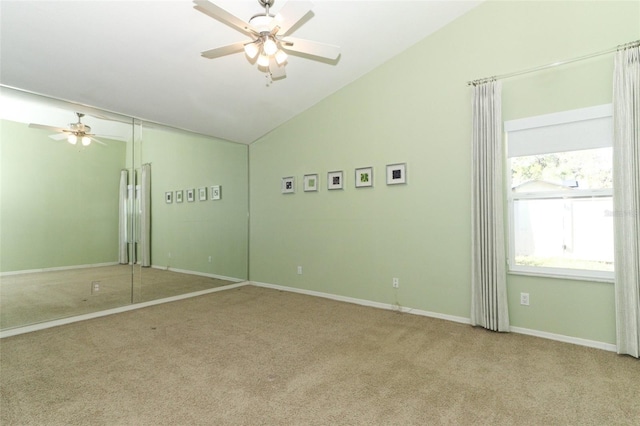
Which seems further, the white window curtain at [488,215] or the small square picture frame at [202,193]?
the small square picture frame at [202,193]

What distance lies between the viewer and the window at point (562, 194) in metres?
3.12

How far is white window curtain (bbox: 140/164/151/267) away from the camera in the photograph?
4.82 m

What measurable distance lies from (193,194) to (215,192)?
361 millimetres

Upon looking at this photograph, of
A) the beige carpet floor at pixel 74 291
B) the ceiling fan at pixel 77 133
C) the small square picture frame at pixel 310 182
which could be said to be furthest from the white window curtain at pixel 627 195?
the ceiling fan at pixel 77 133

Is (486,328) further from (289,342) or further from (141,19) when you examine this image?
(141,19)

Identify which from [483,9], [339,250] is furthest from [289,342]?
Result: [483,9]

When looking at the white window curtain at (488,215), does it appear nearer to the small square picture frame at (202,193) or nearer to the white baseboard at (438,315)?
the white baseboard at (438,315)

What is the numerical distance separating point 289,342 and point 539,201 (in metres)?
2.97

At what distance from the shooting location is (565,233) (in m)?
3.33

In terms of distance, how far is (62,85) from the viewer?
3.53 meters

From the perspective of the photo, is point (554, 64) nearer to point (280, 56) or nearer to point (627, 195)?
point (627, 195)

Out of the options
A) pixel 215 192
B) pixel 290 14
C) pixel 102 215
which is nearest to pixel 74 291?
pixel 102 215

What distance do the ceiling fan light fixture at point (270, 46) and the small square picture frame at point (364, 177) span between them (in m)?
2.25

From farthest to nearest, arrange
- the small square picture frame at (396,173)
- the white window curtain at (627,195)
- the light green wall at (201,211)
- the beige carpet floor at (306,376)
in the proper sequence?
the light green wall at (201,211)
the small square picture frame at (396,173)
the white window curtain at (627,195)
the beige carpet floor at (306,376)
